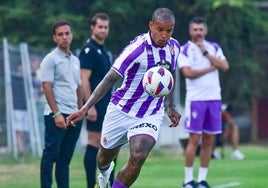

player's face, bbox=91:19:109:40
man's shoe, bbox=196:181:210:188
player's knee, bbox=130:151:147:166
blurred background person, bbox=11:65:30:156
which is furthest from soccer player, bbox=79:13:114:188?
blurred background person, bbox=11:65:30:156

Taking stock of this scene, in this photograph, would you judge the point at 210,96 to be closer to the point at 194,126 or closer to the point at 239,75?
the point at 194,126

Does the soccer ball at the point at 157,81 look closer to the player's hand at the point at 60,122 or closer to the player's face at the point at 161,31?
the player's face at the point at 161,31

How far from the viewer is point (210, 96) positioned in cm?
1557

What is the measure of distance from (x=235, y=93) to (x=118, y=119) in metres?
21.3

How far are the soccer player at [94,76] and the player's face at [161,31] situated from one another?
228 cm

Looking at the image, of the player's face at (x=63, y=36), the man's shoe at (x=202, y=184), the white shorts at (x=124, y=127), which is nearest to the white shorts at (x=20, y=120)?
the man's shoe at (x=202, y=184)

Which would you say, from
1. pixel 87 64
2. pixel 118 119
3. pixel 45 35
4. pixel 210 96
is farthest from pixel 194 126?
pixel 45 35

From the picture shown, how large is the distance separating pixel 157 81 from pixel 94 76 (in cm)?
261

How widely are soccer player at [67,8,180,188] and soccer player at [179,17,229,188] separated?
11.5ft

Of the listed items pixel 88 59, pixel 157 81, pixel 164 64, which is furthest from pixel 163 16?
pixel 88 59

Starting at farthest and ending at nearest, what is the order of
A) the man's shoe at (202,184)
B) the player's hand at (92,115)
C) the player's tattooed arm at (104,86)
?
the man's shoe at (202,184) → the player's hand at (92,115) → the player's tattooed arm at (104,86)

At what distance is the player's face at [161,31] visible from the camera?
37.8ft

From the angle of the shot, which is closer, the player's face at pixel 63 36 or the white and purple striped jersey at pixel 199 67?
the player's face at pixel 63 36

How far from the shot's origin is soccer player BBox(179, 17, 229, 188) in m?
15.4
